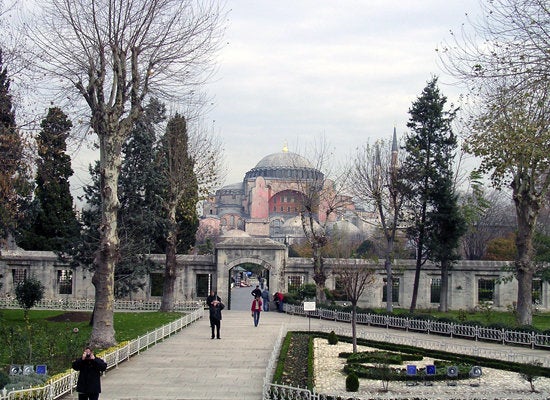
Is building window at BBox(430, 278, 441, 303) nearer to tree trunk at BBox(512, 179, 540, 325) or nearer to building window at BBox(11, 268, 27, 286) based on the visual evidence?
tree trunk at BBox(512, 179, 540, 325)

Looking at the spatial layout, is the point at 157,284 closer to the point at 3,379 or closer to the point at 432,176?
the point at 432,176

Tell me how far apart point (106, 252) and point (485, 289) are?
2371cm

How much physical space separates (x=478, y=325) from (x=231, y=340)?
8151 mm

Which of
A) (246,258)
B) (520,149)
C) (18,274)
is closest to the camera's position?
(520,149)

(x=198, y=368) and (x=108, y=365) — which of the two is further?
(x=198, y=368)

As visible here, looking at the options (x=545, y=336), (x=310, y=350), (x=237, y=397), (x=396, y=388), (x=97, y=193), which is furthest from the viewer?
(x=97, y=193)

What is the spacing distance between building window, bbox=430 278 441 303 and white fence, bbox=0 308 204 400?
15988 millimetres

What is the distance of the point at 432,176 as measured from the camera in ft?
111

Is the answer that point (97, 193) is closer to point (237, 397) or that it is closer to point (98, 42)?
point (98, 42)

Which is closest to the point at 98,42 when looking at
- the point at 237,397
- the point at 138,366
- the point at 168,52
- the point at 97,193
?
the point at 168,52

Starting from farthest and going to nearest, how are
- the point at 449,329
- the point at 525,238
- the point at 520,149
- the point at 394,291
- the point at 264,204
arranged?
Answer: the point at 264,204, the point at 394,291, the point at 525,238, the point at 449,329, the point at 520,149

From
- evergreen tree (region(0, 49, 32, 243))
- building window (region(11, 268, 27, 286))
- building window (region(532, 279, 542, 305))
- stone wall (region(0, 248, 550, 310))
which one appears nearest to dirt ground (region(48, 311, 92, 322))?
stone wall (region(0, 248, 550, 310))

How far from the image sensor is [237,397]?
40.0 ft

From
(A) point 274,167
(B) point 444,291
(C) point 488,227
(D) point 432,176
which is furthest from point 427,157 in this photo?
(A) point 274,167
